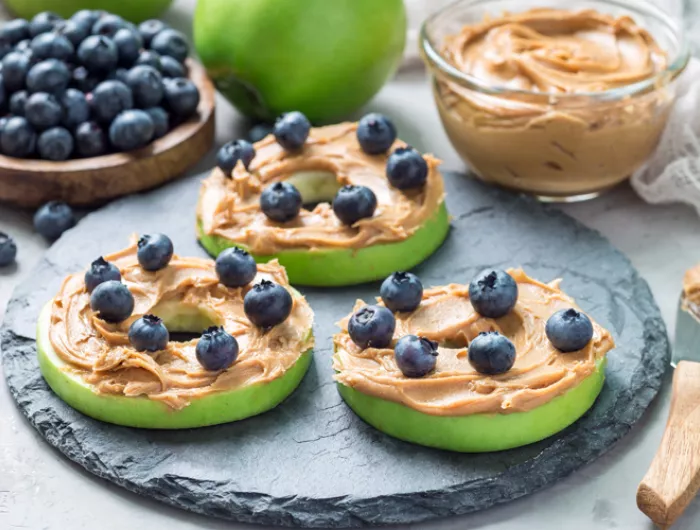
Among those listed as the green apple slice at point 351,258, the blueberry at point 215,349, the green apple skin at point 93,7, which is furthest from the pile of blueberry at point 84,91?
the blueberry at point 215,349

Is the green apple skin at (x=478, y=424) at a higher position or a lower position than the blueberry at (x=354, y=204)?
lower

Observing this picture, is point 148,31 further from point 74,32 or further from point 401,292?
point 401,292

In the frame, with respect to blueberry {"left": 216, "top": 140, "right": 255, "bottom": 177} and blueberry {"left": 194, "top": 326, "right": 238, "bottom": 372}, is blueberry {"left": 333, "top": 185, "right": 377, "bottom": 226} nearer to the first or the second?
blueberry {"left": 216, "top": 140, "right": 255, "bottom": 177}

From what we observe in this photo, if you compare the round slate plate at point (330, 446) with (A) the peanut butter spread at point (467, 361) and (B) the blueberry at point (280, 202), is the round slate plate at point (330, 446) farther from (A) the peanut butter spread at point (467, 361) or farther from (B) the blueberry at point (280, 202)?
(B) the blueberry at point (280, 202)

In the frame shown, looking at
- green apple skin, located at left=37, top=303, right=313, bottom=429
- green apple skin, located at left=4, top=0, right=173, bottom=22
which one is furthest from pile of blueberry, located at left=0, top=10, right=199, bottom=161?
green apple skin, located at left=37, top=303, right=313, bottom=429

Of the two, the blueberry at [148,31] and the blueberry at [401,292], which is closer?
the blueberry at [401,292]

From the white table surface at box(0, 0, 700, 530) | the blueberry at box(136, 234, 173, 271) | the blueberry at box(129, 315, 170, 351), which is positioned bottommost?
the white table surface at box(0, 0, 700, 530)
